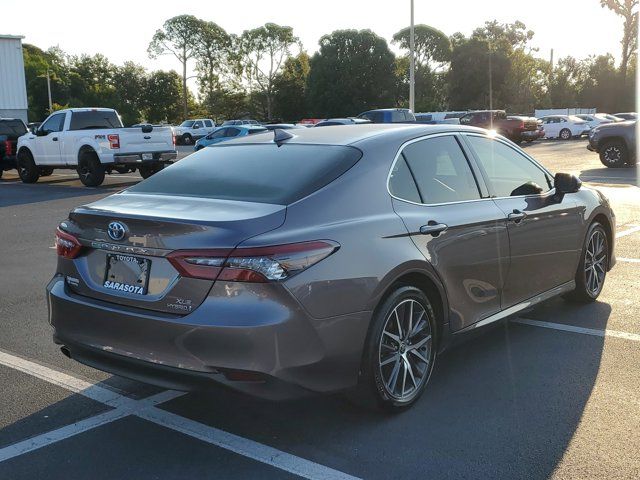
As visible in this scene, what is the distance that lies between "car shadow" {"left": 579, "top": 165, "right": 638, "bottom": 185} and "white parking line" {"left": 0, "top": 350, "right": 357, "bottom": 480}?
46.8 ft

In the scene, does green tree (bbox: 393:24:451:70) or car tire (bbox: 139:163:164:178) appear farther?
green tree (bbox: 393:24:451:70)

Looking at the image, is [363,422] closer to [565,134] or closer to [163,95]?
[565,134]

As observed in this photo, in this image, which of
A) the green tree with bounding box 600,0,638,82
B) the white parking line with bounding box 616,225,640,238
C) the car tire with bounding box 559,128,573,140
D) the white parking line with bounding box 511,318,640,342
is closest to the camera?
the white parking line with bounding box 511,318,640,342

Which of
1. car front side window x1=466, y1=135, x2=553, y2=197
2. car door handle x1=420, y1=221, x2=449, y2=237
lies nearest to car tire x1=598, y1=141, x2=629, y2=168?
car front side window x1=466, y1=135, x2=553, y2=197

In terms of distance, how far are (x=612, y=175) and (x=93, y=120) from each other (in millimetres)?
13543

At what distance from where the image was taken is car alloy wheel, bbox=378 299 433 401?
385 cm

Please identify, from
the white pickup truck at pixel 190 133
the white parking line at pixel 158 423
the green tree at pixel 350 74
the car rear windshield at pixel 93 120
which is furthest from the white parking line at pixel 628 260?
the green tree at pixel 350 74

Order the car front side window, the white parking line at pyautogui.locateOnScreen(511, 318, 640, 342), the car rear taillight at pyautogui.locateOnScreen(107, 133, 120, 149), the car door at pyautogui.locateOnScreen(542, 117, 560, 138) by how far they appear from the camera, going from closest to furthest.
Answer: the car front side window
the white parking line at pyautogui.locateOnScreen(511, 318, 640, 342)
the car rear taillight at pyautogui.locateOnScreen(107, 133, 120, 149)
the car door at pyautogui.locateOnScreen(542, 117, 560, 138)

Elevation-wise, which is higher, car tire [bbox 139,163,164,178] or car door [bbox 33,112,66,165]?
car door [bbox 33,112,66,165]

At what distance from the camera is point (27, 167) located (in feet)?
68.0

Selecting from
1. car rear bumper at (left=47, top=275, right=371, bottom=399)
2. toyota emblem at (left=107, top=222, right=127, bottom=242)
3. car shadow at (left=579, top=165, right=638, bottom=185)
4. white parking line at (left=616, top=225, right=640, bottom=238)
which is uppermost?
toyota emblem at (left=107, top=222, right=127, bottom=242)

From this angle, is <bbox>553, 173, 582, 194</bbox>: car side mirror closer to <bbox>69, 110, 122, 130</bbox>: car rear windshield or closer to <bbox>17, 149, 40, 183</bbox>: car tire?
<bbox>69, 110, 122, 130</bbox>: car rear windshield

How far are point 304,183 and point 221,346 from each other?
1027 millimetres

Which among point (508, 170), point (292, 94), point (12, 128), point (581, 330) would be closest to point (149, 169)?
point (12, 128)
